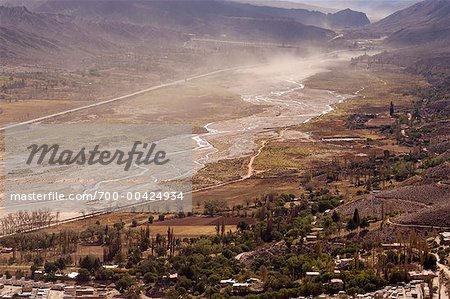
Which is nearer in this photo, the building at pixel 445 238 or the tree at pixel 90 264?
the building at pixel 445 238

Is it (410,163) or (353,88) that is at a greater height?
(353,88)

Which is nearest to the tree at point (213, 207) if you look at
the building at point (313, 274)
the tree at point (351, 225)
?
the tree at point (351, 225)

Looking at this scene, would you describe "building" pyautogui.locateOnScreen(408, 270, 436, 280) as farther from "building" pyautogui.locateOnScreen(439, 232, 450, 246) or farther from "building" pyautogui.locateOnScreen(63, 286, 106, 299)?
"building" pyautogui.locateOnScreen(63, 286, 106, 299)

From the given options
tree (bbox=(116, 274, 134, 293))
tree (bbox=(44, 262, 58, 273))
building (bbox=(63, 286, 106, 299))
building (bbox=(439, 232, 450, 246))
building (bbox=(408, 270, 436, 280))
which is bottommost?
building (bbox=(63, 286, 106, 299))

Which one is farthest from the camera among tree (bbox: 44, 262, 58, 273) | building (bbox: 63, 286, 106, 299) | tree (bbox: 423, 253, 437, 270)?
tree (bbox: 44, 262, 58, 273)

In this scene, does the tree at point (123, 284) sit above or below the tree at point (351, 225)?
below

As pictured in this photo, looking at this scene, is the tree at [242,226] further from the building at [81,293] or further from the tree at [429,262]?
the tree at [429,262]

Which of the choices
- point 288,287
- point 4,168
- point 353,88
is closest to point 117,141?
point 4,168

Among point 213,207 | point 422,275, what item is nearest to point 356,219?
point 422,275

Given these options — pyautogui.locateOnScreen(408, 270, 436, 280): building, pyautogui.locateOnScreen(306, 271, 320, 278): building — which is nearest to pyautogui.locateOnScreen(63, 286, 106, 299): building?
pyautogui.locateOnScreen(306, 271, 320, 278): building

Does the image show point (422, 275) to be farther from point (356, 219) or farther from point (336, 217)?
point (336, 217)

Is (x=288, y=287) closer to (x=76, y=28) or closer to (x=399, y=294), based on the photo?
(x=399, y=294)
